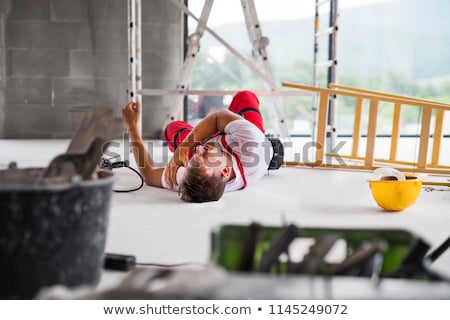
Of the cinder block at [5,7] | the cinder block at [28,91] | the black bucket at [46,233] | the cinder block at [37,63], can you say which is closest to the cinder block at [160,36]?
the cinder block at [37,63]

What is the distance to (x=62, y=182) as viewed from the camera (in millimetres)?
1103

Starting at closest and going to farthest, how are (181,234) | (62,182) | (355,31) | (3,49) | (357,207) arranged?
(62,182), (181,234), (357,207), (3,49), (355,31)

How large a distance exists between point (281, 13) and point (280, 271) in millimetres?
A: 6153

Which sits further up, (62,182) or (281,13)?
(281,13)

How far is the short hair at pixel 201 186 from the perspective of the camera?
2314 mm

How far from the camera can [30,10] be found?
6.04 metres

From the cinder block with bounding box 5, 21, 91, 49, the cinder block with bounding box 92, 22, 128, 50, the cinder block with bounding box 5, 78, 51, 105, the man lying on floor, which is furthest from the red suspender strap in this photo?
the cinder block with bounding box 5, 78, 51, 105

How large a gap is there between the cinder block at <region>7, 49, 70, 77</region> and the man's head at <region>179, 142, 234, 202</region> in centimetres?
428

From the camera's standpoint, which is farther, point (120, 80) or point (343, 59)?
point (343, 59)

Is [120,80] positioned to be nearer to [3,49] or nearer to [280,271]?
[3,49]

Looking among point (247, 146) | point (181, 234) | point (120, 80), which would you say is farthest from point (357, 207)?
point (120, 80)

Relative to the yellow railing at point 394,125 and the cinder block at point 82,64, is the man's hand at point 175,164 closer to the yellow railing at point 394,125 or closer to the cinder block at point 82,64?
the yellow railing at point 394,125
